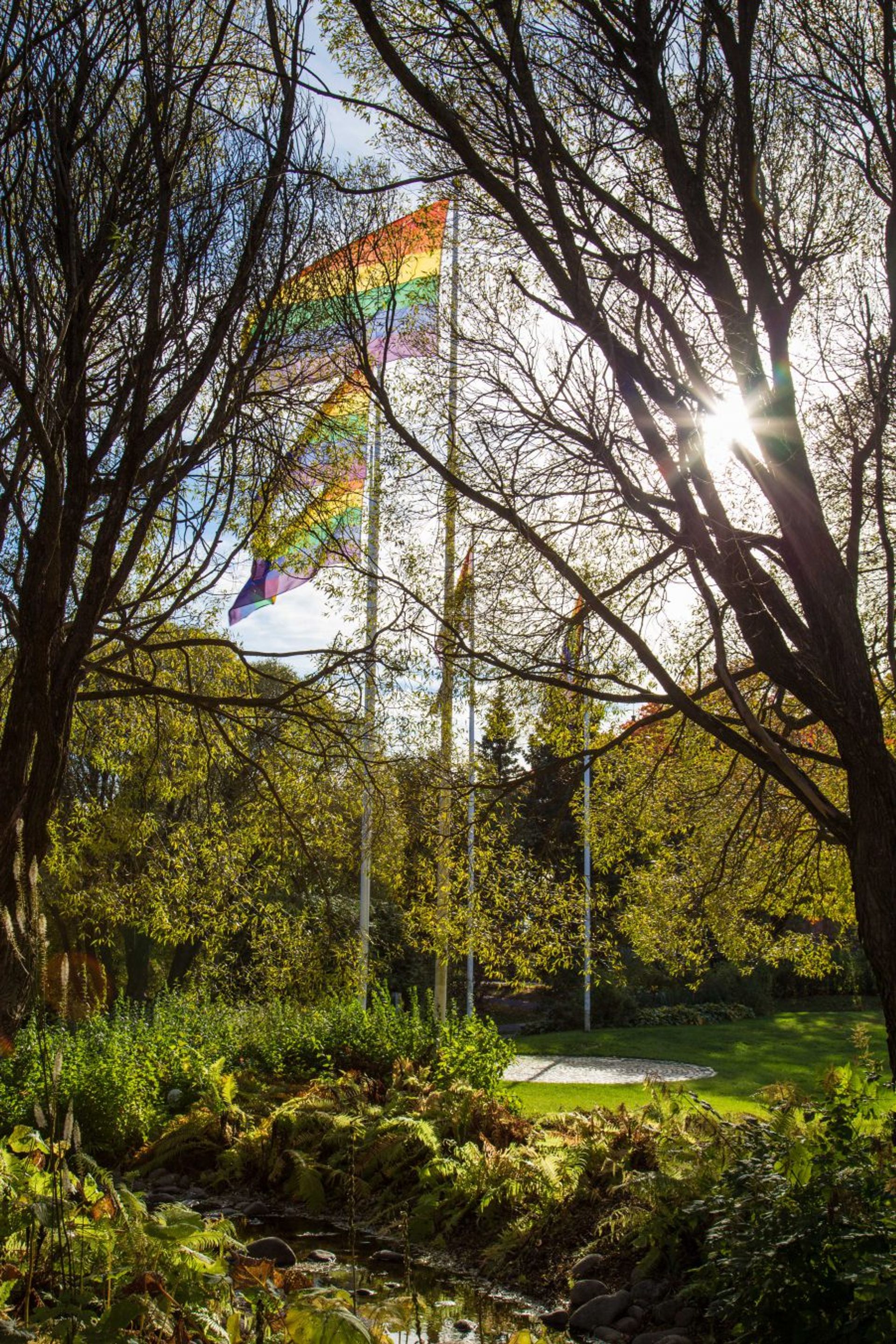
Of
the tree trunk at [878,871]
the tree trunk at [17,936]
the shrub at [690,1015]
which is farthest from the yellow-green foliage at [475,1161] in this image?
the shrub at [690,1015]

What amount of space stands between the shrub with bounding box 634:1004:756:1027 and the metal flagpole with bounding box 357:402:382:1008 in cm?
1332

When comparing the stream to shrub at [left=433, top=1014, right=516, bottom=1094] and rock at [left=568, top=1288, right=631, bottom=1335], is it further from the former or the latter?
shrub at [left=433, top=1014, right=516, bottom=1094]

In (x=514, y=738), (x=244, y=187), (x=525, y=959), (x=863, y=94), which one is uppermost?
(x=863, y=94)

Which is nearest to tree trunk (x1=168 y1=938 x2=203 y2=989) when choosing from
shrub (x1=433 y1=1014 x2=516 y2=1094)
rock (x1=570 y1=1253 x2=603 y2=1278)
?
shrub (x1=433 y1=1014 x2=516 y2=1094)

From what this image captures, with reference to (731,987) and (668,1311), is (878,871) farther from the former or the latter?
(731,987)

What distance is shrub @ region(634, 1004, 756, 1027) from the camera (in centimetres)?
2194

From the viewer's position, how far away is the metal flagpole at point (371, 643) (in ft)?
24.8

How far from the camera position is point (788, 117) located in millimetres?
5980

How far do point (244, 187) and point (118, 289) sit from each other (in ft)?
2.49

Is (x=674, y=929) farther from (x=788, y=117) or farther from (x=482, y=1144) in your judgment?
(x=788, y=117)

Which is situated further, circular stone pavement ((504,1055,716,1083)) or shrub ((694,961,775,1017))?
shrub ((694,961,775,1017))

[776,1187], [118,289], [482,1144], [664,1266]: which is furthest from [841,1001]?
[118,289]

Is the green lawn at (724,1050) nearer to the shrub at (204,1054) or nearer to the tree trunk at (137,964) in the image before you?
the shrub at (204,1054)

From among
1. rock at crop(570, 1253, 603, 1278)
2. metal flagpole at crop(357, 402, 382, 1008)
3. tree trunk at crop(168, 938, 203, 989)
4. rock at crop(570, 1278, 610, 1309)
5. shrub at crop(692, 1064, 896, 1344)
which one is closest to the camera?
shrub at crop(692, 1064, 896, 1344)
